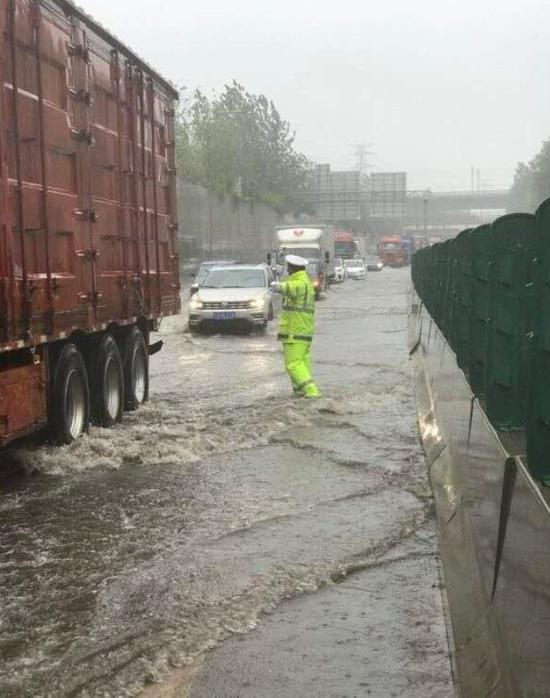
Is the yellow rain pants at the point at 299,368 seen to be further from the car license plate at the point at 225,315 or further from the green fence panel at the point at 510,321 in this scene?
the car license plate at the point at 225,315

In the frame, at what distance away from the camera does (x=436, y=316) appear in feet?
47.3

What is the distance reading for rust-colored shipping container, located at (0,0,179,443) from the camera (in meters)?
7.70

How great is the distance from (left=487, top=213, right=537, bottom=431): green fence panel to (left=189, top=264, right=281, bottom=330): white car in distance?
19.2m

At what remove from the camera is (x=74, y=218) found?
9086mm

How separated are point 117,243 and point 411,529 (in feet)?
16.9

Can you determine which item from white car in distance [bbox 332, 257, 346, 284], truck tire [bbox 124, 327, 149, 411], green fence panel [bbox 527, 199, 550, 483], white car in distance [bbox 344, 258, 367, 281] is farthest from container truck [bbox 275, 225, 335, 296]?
green fence panel [bbox 527, 199, 550, 483]

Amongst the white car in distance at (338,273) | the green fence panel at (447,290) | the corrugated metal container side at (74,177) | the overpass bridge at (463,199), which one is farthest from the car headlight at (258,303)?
the overpass bridge at (463,199)

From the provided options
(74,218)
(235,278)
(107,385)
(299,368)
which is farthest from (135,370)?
(235,278)

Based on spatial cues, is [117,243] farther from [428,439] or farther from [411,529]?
[411,529]

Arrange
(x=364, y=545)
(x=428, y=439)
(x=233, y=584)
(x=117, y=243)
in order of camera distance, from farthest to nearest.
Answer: (x=117, y=243) → (x=428, y=439) → (x=364, y=545) → (x=233, y=584)

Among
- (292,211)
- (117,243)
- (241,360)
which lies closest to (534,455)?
(117,243)

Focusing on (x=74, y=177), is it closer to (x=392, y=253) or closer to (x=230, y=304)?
(x=230, y=304)

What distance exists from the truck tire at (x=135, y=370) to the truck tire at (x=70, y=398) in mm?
1996

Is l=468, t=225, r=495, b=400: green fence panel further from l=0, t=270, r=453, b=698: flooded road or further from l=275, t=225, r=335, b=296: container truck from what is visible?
l=275, t=225, r=335, b=296: container truck
